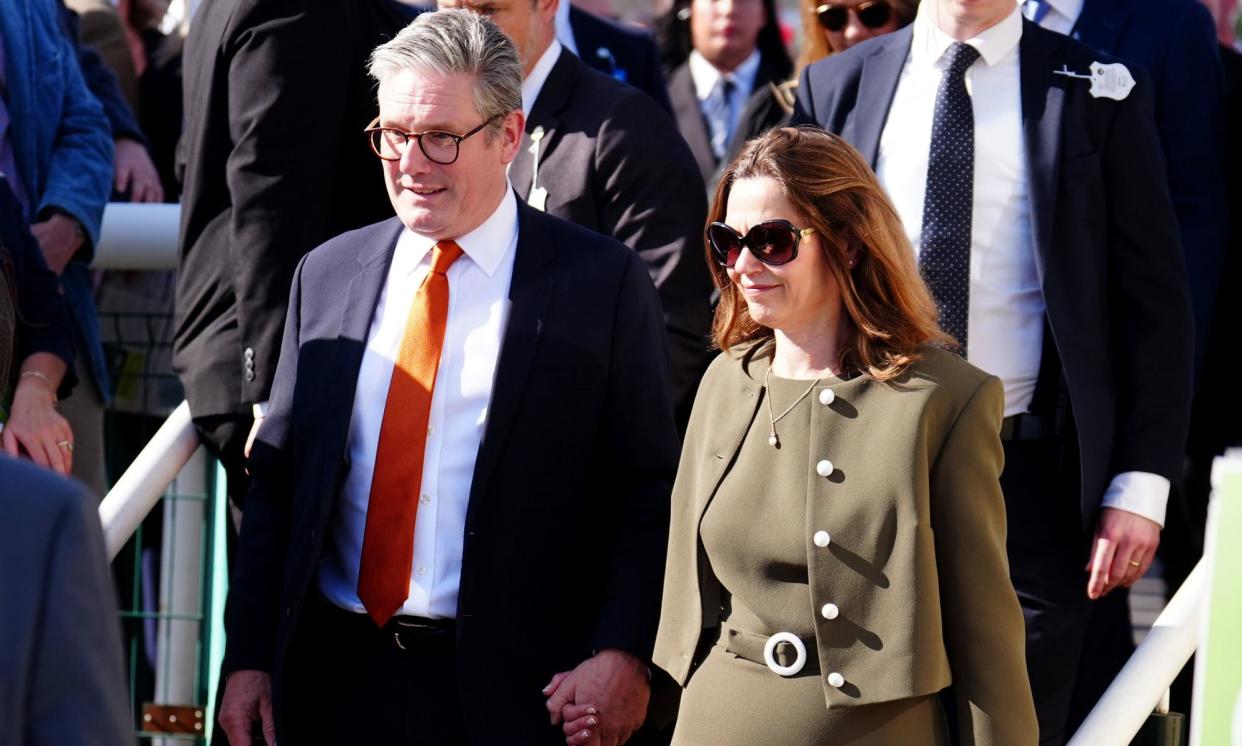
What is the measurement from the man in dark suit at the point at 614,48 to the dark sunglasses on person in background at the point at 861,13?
109 centimetres

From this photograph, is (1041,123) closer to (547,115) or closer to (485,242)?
(547,115)

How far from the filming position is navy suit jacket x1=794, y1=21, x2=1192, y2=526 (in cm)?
392

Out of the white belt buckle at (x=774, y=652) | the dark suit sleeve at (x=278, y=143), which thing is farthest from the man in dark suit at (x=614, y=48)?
the white belt buckle at (x=774, y=652)

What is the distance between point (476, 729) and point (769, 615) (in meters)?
0.60

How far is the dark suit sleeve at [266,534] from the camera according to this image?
352 centimetres

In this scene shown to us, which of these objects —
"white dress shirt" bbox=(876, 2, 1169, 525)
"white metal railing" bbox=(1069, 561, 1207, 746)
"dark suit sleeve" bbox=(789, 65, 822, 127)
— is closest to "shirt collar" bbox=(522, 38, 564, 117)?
"dark suit sleeve" bbox=(789, 65, 822, 127)

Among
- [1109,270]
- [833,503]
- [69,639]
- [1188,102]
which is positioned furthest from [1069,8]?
[69,639]

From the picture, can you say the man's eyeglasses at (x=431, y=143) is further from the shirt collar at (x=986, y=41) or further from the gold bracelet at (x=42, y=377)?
the shirt collar at (x=986, y=41)

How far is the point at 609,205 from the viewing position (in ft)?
13.6

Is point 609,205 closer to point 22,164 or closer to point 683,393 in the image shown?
point 683,393

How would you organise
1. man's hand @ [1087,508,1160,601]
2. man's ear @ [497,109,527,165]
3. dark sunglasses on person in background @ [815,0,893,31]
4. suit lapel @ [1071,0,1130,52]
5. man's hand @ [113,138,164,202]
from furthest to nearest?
man's hand @ [113,138,164,202] < dark sunglasses on person in background @ [815,0,893,31] < suit lapel @ [1071,0,1130,52] < man's hand @ [1087,508,1160,601] < man's ear @ [497,109,527,165]

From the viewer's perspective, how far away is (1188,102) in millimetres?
4527

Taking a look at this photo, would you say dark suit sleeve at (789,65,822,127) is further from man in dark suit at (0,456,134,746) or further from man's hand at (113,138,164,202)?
man in dark suit at (0,456,134,746)

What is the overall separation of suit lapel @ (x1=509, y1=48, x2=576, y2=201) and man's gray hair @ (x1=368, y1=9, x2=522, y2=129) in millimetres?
629
